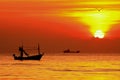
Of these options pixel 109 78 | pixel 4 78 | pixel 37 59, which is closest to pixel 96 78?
pixel 109 78

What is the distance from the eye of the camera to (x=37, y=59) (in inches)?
4995

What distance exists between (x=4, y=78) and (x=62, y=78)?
6317 mm

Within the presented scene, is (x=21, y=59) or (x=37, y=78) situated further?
(x=21, y=59)

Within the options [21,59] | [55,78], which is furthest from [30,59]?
[55,78]

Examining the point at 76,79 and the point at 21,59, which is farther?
the point at 21,59

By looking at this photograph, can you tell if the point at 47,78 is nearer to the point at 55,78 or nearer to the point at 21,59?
the point at 55,78

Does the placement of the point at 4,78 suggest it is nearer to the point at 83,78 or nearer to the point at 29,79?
the point at 29,79

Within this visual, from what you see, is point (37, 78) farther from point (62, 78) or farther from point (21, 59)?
point (21, 59)

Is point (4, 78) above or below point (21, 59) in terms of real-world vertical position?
below

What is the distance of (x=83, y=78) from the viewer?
57.4m

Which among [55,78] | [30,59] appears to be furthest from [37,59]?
[55,78]

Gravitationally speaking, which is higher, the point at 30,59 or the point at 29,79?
the point at 30,59

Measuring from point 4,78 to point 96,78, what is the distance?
9.94 meters

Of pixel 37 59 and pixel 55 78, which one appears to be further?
pixel 37 59
